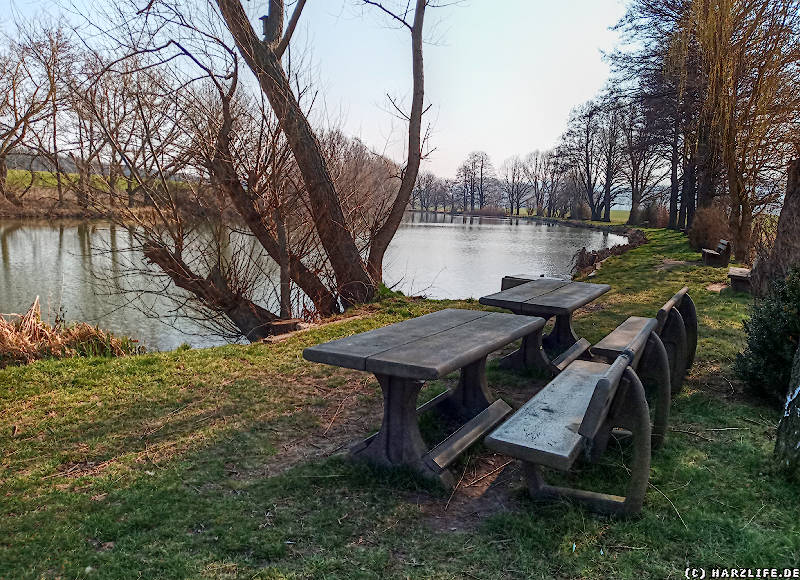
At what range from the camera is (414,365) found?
268 cm

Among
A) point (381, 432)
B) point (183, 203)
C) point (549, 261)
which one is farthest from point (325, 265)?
point (549, 261)

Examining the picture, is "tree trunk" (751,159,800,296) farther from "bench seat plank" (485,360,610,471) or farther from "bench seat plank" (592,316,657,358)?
"bench seat plank" (485,360,610,471)

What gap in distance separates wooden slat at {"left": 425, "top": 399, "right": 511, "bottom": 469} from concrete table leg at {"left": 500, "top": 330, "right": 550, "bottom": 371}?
133 centimetres

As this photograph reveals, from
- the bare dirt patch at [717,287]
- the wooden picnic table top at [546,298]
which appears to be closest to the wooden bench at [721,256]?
the bare dirt patch at [717,287]

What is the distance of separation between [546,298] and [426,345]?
7.75ft

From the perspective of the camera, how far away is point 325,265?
916 centimetres

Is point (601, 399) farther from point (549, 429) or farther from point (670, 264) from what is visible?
point (670, 264)

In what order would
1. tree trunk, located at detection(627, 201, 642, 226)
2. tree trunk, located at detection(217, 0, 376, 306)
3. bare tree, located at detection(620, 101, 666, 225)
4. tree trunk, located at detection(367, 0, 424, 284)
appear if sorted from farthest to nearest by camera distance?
tree trunk, located at detection(627, 201, 642, 226) < bare tree, located at detection(620, 101, 666, 225) < tree trunk, located at detection(367, 0, 424, 284) < tree trunk, located at detection(217, 0, 376, 306)

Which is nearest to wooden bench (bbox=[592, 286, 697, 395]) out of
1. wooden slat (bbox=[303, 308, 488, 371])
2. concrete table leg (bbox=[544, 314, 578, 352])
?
wooden slat (bbox=[303, 308, 488, 371])

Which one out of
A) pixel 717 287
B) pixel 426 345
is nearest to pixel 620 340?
pixel 426 345

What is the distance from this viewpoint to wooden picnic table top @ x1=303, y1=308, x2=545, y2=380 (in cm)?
275

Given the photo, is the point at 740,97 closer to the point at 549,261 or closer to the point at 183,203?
the point at 183,203

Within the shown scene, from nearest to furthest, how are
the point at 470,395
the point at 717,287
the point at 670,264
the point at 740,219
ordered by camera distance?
the point at 470,395 → the point at 717,287 → the point at 740,219 → the point at 670,264

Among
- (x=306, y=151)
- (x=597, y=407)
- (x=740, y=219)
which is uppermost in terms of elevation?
(x=306, y=151)
